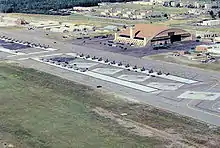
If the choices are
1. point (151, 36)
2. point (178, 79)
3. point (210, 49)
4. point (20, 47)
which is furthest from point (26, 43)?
point (178, 79)

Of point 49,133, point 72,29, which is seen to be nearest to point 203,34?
point 72,29

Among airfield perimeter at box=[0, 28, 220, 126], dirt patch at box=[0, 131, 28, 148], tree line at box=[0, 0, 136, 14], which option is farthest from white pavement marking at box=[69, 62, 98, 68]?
tree line at box=[0, 0, 136, 14]

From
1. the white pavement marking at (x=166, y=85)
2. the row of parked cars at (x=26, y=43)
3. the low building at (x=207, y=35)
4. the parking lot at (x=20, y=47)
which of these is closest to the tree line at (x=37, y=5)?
the row of parked cars at (x=26, y=43)

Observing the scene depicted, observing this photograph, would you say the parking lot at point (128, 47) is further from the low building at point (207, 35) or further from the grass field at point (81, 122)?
the grass field at point (81, 122)

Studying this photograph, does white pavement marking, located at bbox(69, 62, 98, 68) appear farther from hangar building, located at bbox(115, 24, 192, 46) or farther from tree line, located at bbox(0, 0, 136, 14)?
tree line, located at bbox(0, 0, 136, 14)

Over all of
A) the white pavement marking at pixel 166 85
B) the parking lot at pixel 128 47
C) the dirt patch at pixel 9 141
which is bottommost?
the white pavement marking at pixel 166 85

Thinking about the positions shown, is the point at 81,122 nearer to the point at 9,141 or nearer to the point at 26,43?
the point at 9,141
